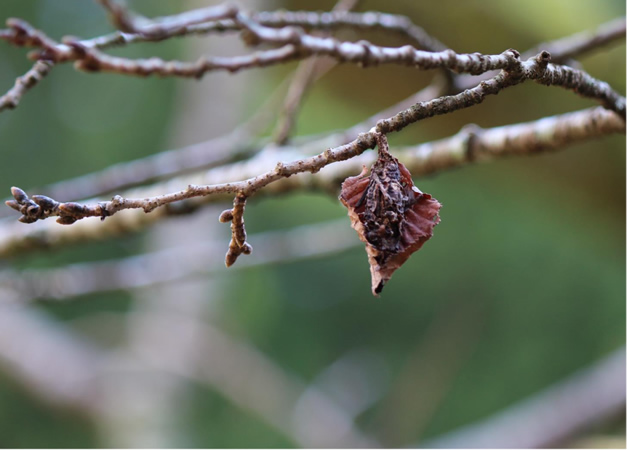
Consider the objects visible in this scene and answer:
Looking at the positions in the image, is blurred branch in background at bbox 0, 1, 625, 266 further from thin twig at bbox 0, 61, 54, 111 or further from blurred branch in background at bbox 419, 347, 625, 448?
blurred branch in background at bbox 419, 347, 625, 448

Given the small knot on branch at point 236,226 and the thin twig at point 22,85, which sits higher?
the thin twig at point 22,85

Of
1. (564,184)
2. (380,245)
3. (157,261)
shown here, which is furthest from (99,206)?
(564,184)

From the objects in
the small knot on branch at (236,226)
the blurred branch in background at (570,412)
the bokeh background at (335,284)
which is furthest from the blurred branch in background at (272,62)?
the blurred branch in background at (570,412)

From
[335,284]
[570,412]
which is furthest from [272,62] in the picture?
[335,284]

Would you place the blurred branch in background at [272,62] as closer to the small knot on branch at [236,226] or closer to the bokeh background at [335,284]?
the small knot on branch at [236,226]

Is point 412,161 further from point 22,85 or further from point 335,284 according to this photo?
point 335,284

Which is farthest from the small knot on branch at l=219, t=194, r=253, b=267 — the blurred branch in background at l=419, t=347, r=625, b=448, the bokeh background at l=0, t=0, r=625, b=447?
the blurred branch in background at l=419, t=347, r=625, b=448
